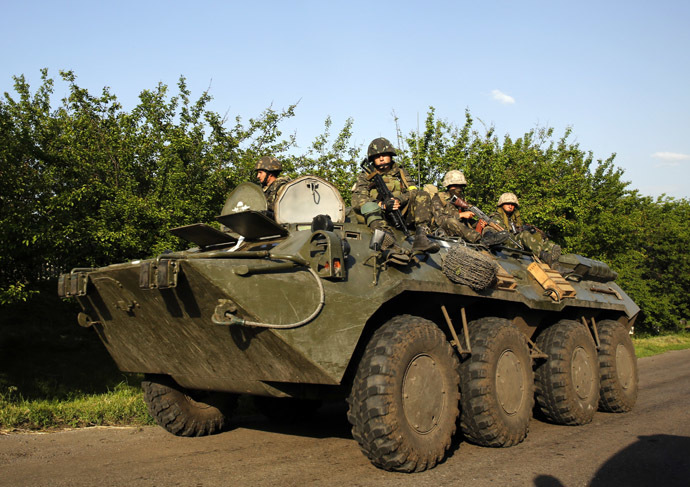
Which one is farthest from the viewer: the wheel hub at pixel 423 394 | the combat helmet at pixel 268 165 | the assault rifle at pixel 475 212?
the assault rifle at pixel 475 212

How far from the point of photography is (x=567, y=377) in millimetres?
7039

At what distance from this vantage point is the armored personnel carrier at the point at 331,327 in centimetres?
447

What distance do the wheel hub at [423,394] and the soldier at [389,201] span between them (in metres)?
1.39

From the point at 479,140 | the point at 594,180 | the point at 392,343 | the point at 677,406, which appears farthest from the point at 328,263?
the point at 594,180

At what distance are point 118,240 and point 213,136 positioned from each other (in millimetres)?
3298

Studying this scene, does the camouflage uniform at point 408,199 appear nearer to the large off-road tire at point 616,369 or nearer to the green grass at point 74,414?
the large off-road tire at point 616,369

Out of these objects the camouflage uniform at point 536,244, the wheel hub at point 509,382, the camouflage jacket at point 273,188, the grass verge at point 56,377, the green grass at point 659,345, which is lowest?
the green grass at point 659,345

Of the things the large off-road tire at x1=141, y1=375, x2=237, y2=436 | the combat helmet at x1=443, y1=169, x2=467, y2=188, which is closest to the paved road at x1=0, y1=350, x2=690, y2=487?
the large off-road tire at x1=141, y1=375, x2=237, y2=436

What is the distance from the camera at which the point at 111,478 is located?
462 centimetres

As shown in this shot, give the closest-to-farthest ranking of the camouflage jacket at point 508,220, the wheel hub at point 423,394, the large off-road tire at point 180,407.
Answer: the wheel hub at point 423,394
the large off-road tire at point 180,407
the camouflage jacket at point 508,220

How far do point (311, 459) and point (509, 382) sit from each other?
2019 millimetres

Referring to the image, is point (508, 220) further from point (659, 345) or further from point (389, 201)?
point (659, 345)

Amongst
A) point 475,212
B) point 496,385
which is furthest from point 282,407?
point 475,212

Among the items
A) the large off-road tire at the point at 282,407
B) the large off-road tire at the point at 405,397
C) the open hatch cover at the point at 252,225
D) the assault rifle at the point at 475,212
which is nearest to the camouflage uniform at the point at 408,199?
the assault rifle at the point at 475,212
